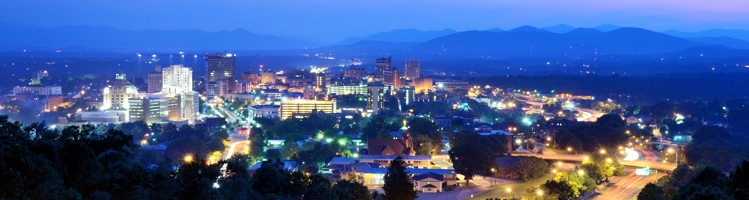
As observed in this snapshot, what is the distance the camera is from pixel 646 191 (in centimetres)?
1317

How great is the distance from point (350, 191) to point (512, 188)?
6648 mm

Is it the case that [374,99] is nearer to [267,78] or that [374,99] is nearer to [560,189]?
[267,78]

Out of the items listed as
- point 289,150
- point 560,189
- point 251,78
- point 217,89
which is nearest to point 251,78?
point 251,78

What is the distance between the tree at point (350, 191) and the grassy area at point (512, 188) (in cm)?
498

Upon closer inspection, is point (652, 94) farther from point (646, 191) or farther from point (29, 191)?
point (29, 191)

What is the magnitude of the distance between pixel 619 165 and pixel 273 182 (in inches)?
437

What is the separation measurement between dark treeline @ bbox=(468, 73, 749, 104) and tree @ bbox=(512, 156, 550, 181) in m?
34.7

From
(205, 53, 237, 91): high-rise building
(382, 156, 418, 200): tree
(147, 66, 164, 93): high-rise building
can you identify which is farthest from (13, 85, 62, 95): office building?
(382, 156, 418, 200): tree

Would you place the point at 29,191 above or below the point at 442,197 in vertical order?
above

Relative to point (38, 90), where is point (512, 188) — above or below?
below

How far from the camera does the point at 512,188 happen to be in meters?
17.5

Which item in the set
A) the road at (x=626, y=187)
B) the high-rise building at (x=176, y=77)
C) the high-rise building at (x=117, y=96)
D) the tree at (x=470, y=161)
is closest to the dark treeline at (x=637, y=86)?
the high-rise building at (x=176, y=77)

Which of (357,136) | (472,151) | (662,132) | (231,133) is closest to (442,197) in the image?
(472,151)

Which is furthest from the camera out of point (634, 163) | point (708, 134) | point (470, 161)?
point (708, 134)
